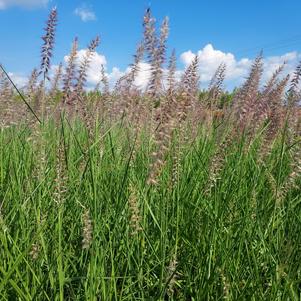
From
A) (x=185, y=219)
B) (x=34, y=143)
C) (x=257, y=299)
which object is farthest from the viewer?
(x=185, y=219)

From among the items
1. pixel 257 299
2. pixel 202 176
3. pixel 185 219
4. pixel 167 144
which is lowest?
pixel 257 299

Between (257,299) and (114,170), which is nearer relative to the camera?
(257,299)

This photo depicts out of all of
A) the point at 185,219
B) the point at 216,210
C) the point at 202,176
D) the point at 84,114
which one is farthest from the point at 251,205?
the point at 84,114

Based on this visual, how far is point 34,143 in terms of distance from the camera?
6.92 feet

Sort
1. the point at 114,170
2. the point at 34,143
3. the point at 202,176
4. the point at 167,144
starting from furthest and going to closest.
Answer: the point at 202,176, the point at 114,170, the point at 34,143, the point at 167,144

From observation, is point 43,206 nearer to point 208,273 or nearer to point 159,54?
point 208,273

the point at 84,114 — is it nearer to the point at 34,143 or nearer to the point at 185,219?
the point at 34,143

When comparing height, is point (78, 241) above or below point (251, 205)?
below

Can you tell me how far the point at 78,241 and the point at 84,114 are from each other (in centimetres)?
72

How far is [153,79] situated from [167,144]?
0.74 feet

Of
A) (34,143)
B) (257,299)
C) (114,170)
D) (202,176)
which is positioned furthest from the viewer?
(202,176)

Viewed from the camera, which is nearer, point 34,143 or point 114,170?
point 34,143

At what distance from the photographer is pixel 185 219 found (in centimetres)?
240

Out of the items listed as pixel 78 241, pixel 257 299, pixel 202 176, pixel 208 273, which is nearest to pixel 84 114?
pixel 78 241
